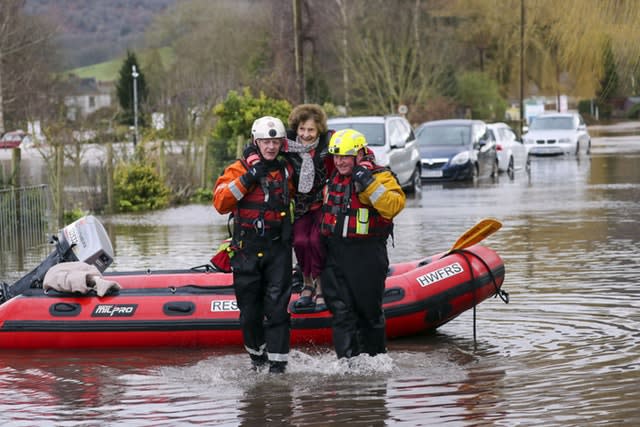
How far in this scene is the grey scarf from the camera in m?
9.17

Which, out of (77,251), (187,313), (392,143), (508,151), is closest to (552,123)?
(508,151)

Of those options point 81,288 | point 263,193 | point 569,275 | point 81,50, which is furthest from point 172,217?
point 81,50

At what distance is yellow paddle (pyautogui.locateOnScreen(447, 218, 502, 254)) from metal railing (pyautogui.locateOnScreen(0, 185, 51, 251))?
870cm

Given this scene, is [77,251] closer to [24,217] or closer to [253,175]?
[253,175]

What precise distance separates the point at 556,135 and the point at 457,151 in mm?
14264

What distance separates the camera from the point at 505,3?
68.8 metres

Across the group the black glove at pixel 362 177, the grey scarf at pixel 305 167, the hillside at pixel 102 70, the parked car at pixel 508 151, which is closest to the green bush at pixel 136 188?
the parked car at pixel 508 151

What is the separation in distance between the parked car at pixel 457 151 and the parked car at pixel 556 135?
36.4 ft

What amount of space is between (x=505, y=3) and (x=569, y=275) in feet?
186

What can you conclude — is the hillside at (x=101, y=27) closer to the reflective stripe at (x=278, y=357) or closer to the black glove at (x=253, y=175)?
the reflective stripe at (x=278, y=357)

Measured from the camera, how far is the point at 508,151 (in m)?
35.9

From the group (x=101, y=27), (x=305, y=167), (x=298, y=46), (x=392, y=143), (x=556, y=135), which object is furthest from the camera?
(x=101, y=27)

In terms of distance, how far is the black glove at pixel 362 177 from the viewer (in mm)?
8828

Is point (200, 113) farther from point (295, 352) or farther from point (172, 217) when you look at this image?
point (295, 352)
